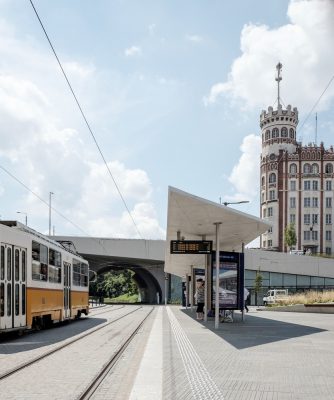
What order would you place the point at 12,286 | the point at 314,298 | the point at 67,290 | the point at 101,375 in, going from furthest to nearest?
the point at 314,298
the point at 67,290
the point at 12,286
the point at 101,375

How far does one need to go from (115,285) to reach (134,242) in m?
55.0

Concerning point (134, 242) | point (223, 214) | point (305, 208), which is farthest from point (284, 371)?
point (305, 208)

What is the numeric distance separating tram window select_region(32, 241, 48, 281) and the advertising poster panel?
694cm

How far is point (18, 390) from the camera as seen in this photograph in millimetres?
7984

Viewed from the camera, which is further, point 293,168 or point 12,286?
point 293,168

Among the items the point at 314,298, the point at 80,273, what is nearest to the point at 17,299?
the point at 80,273

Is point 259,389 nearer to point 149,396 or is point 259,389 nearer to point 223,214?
point 149,396

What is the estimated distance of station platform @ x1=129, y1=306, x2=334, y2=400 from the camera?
25.4ft

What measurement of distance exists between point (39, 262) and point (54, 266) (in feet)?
8.21

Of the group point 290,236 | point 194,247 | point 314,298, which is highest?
point 194,247

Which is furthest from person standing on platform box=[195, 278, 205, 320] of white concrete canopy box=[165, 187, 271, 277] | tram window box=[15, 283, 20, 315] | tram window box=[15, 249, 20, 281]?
tram window box=[15, 249, 20, 281]

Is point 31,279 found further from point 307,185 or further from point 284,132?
point 284,132

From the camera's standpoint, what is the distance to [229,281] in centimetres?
2336

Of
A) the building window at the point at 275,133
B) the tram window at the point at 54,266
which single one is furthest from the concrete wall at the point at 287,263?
the tram window at the point at 54,266
